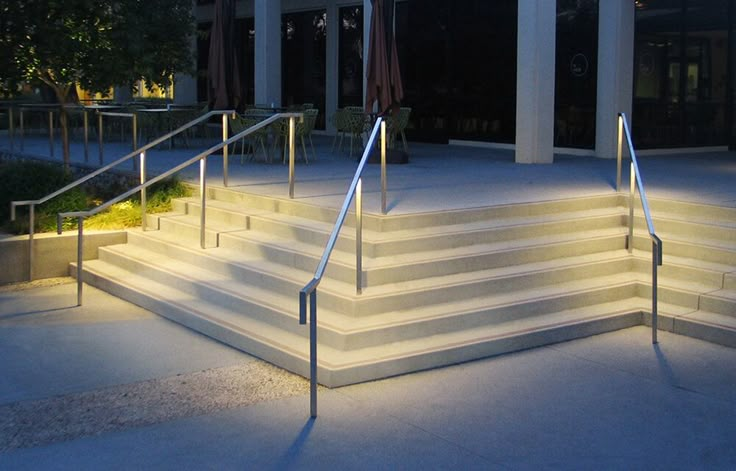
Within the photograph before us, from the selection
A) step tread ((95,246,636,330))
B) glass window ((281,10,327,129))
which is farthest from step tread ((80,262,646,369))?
glass window ((281,10,327,129))

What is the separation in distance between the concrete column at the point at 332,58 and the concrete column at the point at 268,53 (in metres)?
1.99

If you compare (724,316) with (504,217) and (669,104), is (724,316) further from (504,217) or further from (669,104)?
(669,104)

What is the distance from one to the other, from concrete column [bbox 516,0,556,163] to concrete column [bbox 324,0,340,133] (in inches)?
328

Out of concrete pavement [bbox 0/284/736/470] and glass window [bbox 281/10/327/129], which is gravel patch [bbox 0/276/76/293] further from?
glass window [bbox 281/10/327/129]

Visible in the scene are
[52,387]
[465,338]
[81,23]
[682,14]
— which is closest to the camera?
[52,387]

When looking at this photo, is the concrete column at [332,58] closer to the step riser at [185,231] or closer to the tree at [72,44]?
the tree at [72,44]

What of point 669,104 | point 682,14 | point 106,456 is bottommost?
point 106,456

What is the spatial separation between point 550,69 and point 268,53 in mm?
7916

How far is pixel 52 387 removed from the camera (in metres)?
6.71

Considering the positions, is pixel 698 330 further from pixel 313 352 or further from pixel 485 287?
pixel 313 352

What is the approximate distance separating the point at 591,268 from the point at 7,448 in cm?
531

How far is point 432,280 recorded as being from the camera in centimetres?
802

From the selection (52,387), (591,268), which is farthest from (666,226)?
(52,387)

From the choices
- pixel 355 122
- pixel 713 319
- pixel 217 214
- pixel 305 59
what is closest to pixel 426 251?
pixel 713 319
